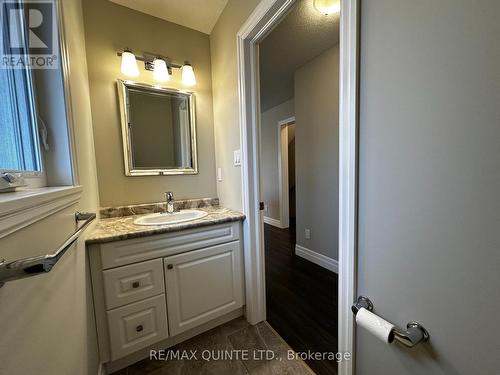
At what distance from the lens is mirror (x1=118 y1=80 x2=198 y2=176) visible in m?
1.61

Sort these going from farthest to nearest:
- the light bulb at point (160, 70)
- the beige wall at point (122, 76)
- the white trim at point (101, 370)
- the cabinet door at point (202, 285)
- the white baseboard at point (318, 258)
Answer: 1. the white baseboard at point (318, 258)
2. the light bulb at point (160, 70)
3. the beige wall at point (122, 76)
4. the cabinet door at point (202, 285)
5. the white trim at point (101, 370)

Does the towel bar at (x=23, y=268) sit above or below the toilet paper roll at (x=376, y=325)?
above

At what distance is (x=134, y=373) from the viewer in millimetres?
1233

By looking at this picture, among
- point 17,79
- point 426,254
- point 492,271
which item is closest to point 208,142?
point 17,79

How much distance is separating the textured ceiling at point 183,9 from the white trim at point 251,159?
44cm

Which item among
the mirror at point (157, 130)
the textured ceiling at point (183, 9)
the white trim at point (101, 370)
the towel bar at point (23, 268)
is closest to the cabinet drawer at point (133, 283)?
the white trim at point (101, 370)

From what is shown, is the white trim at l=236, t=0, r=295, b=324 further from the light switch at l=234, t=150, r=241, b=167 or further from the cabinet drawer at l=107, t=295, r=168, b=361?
the cabinet drawer at l=107, t=295, r=168, b=361

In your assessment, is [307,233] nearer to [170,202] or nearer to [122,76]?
[170,202]

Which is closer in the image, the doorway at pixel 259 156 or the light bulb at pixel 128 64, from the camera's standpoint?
the doorway at pixel 259 156

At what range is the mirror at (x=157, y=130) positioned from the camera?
5.28 ft

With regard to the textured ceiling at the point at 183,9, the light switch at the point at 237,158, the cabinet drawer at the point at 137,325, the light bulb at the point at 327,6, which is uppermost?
the textured ceiling at the point at 183,9

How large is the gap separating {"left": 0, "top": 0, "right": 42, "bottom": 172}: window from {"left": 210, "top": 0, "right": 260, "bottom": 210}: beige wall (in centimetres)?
108

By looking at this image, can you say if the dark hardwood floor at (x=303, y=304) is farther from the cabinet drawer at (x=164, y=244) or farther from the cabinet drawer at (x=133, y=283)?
the cabinet drawer at (x=133, y=283)

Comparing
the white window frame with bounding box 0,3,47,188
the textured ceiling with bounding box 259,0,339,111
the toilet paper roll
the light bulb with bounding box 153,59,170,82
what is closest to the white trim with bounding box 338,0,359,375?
the toilet paper roll
